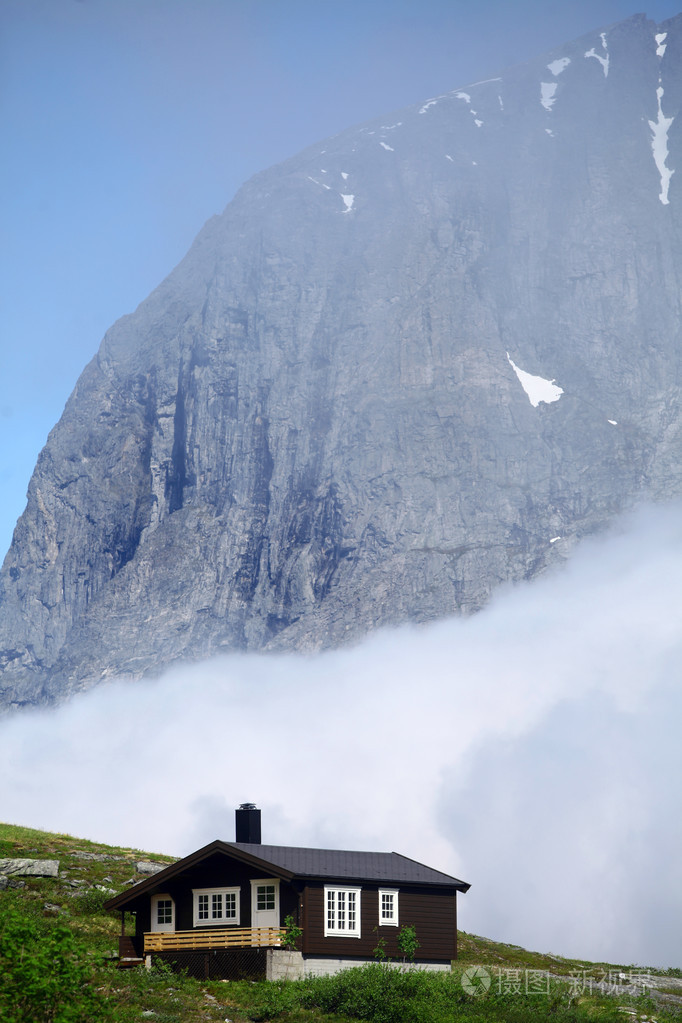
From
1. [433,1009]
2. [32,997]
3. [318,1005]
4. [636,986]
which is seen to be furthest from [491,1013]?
[636,986]

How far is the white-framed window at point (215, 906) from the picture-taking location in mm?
54000

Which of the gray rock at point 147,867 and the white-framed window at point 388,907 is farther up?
the gray rock at point 147,867

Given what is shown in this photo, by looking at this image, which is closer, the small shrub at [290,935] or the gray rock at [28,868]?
the small shrub at [290,935]

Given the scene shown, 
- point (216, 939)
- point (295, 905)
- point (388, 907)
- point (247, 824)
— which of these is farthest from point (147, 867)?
point (388, 907)

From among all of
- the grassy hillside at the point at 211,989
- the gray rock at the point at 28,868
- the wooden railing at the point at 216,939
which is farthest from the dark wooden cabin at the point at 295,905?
the gray rock at the point at 28,868

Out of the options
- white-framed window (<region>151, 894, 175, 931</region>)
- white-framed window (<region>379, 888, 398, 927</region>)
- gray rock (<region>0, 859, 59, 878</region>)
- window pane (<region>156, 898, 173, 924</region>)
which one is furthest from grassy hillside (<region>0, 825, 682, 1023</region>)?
white-framed window (<region>379, 888, 398, 927</region>)

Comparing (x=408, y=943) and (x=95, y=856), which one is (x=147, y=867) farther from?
(x=408, y=943)

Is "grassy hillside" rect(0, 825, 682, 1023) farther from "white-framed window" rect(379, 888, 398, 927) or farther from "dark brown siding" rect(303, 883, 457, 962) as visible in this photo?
"white-framed window" rect(379, 888, 398, 927)

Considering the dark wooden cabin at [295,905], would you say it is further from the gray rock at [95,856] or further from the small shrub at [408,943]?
the gray rock at [95,856]

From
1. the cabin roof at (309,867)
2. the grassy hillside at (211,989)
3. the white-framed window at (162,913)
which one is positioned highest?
the cabin roof at (309,867)

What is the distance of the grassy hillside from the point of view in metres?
32.8

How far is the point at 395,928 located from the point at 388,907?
966 millimetres

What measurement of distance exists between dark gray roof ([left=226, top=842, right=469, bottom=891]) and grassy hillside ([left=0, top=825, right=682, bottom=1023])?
4.57 m

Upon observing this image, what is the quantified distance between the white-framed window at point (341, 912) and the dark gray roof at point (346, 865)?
0.75m
